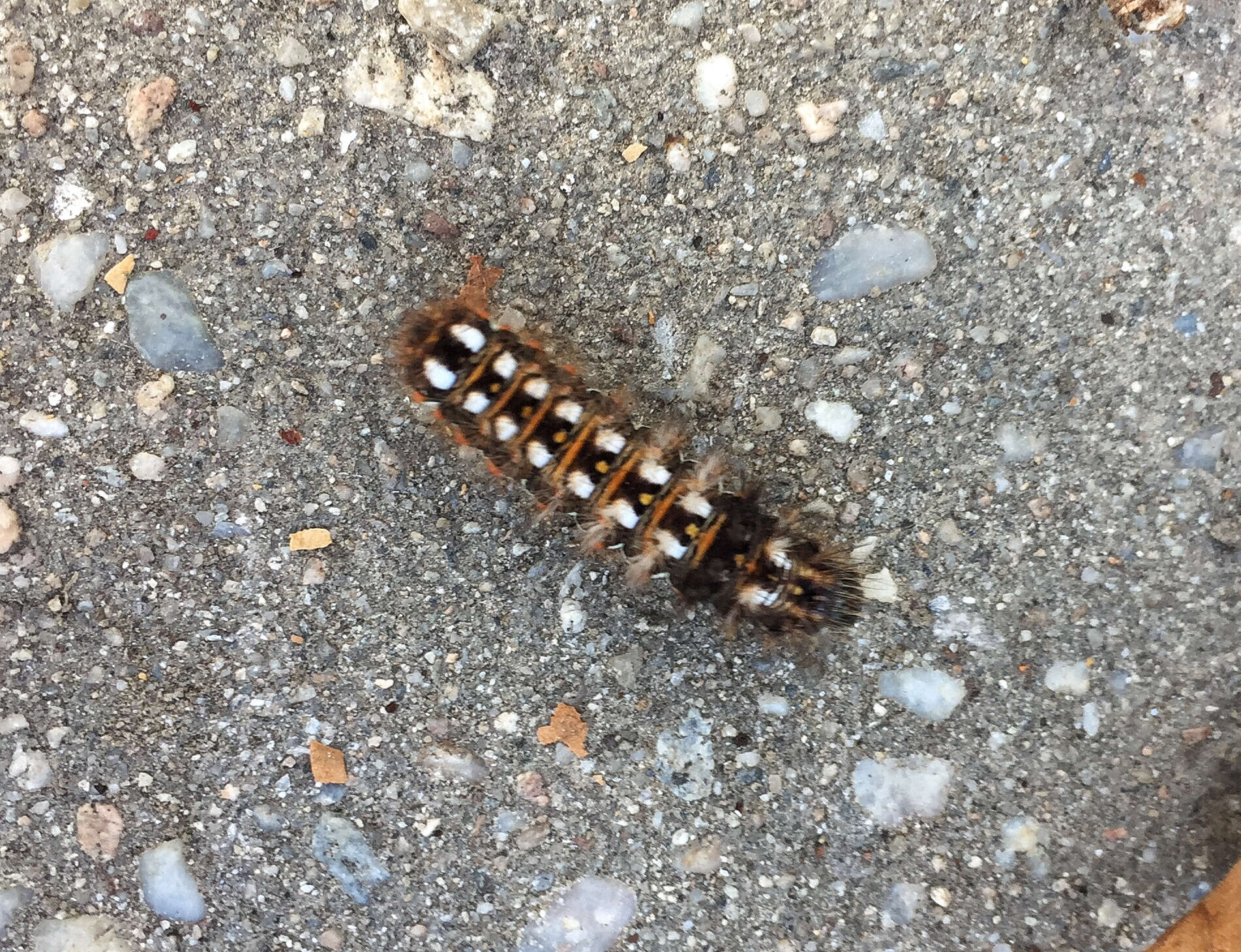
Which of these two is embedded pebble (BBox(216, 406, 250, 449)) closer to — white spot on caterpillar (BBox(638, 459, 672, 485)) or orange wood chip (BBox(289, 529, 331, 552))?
orange wood chip (BBox(289, 529, 331, 552))

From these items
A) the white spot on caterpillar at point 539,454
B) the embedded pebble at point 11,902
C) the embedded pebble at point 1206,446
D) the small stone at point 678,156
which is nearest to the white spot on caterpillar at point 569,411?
the white spot on caterpillar at point 539,454

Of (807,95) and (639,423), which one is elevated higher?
(807,95)

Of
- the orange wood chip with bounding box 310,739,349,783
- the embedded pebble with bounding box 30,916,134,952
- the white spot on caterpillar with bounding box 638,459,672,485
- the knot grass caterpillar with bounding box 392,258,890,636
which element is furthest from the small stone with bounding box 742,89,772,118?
the embedded pebble with bounding box 30,916,134,952

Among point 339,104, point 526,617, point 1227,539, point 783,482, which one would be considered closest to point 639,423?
point 783,482

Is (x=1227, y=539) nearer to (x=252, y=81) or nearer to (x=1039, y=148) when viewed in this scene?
(x=1039, y=148)

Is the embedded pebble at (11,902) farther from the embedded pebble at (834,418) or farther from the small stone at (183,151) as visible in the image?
the embedded pebble at (834,418)

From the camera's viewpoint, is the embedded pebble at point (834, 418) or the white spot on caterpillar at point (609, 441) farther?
the embedded pebble at point (834, 418)
